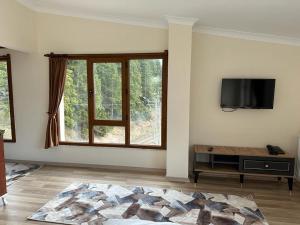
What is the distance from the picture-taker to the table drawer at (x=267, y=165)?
3.30 meters

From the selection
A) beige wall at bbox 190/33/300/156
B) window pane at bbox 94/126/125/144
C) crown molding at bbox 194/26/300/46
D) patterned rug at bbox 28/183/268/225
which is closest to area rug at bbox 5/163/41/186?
patterned rug at bbox 28/183/268/225

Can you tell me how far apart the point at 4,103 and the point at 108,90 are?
213 cm

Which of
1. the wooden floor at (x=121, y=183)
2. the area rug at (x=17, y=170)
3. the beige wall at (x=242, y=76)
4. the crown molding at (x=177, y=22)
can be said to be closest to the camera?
the wooden floor at (x=121, y=183)

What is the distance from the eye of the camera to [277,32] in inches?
133

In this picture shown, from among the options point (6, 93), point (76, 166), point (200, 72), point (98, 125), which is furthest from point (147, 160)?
point (6, 93)

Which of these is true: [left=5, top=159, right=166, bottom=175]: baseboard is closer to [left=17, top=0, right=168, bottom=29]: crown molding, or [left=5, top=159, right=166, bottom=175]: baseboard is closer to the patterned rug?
the patterned rug

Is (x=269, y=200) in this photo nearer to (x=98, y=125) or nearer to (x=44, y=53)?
(x=98, y=125)

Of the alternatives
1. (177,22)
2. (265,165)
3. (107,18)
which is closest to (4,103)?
(107,18)

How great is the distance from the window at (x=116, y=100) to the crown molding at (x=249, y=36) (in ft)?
2.64

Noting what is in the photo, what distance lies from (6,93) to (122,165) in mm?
2630

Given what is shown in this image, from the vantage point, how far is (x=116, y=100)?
13.5ft

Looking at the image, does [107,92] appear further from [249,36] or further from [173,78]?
[249,36]

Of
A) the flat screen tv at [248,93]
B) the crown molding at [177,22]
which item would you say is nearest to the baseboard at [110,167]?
the flat screen tv at [248,93]

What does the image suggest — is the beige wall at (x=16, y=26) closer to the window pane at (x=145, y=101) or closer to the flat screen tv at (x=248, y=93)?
the window pane at (x=145, y=101)
